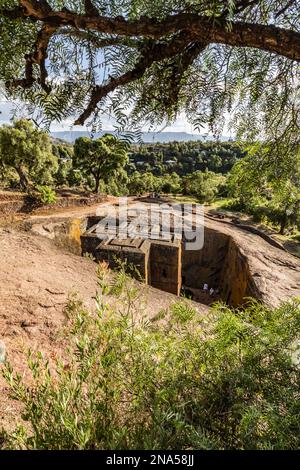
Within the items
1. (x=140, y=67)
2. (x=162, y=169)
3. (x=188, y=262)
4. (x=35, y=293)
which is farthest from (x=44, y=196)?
(x=162, y=169)

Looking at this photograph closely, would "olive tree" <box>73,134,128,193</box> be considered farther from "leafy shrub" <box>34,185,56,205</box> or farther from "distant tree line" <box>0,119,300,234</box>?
"leafy shrub" <box>34,185,56,205</box>

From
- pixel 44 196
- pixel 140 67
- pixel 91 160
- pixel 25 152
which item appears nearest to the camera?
pixel 140 67

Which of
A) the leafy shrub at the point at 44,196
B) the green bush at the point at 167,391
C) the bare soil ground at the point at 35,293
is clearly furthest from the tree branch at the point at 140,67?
the leafy shrub at the point at 44,196

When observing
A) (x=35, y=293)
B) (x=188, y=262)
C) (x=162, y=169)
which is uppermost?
(x=162, y=169)

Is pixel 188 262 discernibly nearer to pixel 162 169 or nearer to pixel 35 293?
pixel 35 293

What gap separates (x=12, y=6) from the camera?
1378mm

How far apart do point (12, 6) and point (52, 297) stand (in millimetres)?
5108

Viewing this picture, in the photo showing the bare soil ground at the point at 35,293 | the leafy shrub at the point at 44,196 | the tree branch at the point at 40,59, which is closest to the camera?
the tree branch at the point at 40,59

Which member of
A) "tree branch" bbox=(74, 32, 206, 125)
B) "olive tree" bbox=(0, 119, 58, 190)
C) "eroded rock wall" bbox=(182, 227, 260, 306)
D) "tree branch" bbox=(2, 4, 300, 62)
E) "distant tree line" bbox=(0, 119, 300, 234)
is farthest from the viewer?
"olive tree" bbox=(0, 119, 58, 190)

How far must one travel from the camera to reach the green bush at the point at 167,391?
1.29 meters

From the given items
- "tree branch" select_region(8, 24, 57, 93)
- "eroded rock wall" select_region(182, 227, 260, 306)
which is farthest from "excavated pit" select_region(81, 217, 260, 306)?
"tree branch" select_region(8, 24, 57, 93)

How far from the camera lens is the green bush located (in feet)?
4.23

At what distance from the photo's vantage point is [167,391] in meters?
1.62

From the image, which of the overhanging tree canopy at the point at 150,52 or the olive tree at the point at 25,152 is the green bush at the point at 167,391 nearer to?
the overhanging tree canopy at the point at 150,52
